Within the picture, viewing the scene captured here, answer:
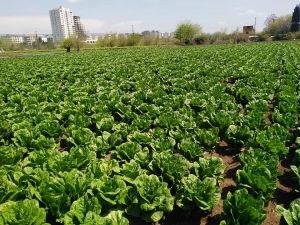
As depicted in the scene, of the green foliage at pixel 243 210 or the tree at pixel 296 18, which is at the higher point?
the tree at pixel 296 18

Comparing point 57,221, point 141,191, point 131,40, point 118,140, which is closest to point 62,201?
point 57,221

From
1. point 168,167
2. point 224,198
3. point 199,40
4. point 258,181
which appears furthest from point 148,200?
point 199,40

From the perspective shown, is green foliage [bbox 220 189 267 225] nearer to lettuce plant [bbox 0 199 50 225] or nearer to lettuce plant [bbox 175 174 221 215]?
lettuce plant [bbox 175 174 221 215]

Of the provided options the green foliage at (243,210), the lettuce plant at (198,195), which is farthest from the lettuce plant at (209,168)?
the green foliage at (243,210)

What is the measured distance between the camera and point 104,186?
4305mm

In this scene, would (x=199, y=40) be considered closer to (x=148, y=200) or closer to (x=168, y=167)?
(x=168, y=167)

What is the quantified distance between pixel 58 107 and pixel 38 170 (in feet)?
18.9

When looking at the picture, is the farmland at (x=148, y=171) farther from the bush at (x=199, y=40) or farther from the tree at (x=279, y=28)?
the tree at (x=279, y=28)

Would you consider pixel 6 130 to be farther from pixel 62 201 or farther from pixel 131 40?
pixel 131 40

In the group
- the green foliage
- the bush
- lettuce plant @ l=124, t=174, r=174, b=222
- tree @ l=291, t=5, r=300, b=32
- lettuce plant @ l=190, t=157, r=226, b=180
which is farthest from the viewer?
tree @ l=291, t=5, r=300, b=32

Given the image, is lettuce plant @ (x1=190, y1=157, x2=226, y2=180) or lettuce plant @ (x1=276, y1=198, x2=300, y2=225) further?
lettuce plant @ (x1=190, y1=157, x2=226, y2=180)

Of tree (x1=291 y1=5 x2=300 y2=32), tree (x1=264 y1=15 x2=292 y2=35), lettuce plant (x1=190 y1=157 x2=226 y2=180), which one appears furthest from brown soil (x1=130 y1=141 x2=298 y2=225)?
tree (x1=291 y1=5 x2=300 y2=32)

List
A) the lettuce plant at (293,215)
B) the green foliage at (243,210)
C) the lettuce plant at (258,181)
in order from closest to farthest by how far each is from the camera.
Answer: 1. the lettuce plant at (293,215)
2. the green foliage at (243,210)
3. the lettuce plant at (258,181)

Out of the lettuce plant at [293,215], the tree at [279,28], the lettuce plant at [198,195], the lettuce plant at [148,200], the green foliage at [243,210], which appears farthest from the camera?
the tree at [279,28]
